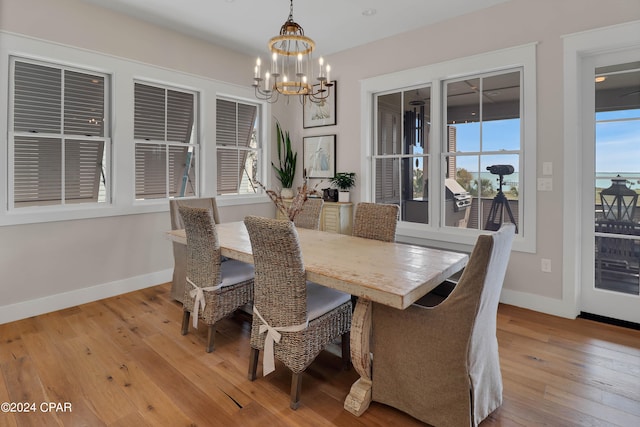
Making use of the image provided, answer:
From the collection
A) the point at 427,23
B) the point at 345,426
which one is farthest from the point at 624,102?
the point at 345,426

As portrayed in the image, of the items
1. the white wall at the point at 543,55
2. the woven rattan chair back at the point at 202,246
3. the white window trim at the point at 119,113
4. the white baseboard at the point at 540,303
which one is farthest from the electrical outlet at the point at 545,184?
the white window trim at the point at 119,113

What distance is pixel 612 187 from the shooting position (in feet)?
9.39

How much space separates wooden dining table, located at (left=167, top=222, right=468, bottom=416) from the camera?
5.21 ft

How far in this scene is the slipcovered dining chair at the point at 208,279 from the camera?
2.36 meters

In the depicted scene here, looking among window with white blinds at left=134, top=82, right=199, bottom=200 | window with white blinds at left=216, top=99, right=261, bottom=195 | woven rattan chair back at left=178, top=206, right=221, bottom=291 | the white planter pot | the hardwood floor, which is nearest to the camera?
the hardwood floor

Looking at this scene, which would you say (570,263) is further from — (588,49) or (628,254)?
(588,49)

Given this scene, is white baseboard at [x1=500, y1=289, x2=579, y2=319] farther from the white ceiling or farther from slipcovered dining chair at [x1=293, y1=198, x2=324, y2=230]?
the white ceiling

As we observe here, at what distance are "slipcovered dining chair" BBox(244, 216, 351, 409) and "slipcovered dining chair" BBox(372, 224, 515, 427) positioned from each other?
0.34m

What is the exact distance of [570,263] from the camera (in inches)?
115

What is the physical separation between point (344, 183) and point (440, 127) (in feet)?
4.22

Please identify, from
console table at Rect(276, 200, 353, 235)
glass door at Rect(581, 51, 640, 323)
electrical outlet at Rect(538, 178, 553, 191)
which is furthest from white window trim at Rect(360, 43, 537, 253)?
glass door at Rect(581, 51, 640, 323)

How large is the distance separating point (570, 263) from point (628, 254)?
16.5 inches

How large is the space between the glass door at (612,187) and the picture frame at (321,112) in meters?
2.65

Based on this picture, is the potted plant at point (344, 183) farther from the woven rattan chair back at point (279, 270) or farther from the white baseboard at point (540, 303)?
the woven rattan chair back at point (279, 270)
